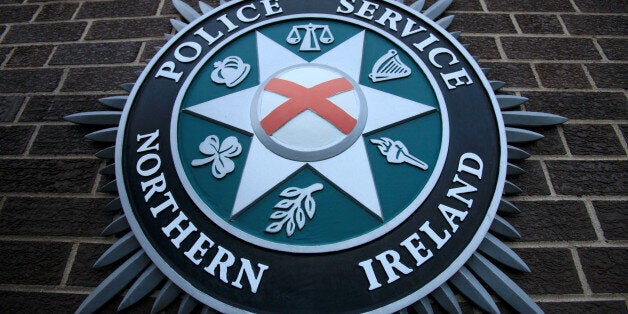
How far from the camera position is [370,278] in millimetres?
1150

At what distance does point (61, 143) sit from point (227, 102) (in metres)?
0.67

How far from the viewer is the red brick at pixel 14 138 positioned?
4.97 feet

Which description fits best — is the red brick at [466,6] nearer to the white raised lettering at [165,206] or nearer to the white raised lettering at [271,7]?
the white raised lettering at [271,7]

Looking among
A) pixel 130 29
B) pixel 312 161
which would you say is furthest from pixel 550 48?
pixel 130 29

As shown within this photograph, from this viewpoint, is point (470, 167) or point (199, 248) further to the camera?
point (470, 167)

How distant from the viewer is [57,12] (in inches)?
74.6

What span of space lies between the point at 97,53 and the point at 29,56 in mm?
326

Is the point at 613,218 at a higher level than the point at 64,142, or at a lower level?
higher

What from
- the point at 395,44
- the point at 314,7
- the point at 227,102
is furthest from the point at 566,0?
the point at 227,102

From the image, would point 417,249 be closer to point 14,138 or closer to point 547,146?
point 547,146

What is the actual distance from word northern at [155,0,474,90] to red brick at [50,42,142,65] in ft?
0.88

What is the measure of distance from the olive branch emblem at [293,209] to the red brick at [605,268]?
0.87 m

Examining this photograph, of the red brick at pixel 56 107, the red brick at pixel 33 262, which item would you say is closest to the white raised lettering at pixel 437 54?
the red brick at pixel 56 107

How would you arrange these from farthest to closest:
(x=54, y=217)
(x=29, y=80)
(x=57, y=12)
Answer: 1. (x=57, y=12)
2. (x=29, y=80)
3. (x=54, y=217)
